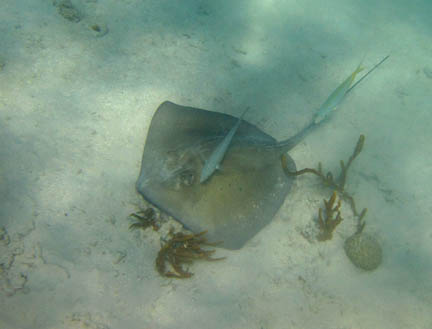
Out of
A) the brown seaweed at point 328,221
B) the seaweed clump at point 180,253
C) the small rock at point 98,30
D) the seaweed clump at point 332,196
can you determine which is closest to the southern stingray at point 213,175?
the seaweed clump at point 180,253

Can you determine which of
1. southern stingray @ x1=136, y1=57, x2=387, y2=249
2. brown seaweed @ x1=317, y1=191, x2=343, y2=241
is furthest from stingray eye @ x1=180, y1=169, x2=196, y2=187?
brown seaweed @ x1=317, y1=191, x2=343, y2=241

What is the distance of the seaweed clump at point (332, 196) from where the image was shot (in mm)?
4906

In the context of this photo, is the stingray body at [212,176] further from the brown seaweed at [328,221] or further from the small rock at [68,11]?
the small rock at [68,11]

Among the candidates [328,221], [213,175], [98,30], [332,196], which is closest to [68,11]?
[98,30]

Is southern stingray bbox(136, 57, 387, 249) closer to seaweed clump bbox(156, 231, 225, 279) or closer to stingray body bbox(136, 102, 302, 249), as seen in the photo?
stingray body bbox(136, 102, 302, 249)

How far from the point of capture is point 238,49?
6934mm

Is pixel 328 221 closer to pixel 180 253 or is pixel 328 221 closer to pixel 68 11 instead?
pixel 180 253

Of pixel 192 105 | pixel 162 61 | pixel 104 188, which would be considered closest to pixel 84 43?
pixel 162 61

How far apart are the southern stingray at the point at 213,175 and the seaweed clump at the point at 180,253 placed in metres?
0.17

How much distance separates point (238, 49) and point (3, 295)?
666 cm

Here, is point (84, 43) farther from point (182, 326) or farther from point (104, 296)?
point (182, 326)

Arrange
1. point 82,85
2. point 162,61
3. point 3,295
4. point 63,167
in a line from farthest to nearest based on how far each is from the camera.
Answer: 1. point 162,61
2. point 82,85
3. point 63,167
4. point 3,295

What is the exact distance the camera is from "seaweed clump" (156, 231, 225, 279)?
397cm

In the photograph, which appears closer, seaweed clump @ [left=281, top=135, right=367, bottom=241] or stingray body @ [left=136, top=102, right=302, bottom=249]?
stingray body @ [left=136, top=102, right=302, bottom=249]
